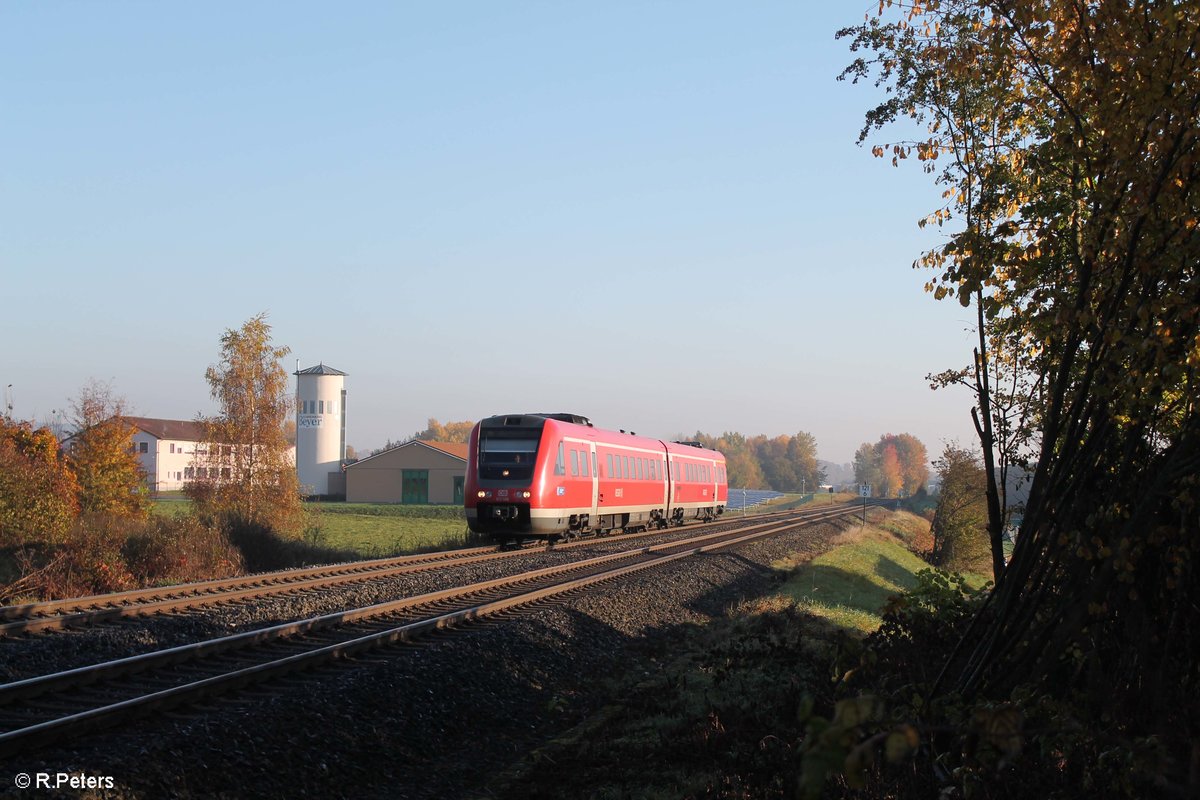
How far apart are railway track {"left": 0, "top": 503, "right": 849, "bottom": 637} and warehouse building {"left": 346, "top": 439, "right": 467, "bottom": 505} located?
5361cm

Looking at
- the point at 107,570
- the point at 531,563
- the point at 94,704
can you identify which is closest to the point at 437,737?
the point at 94,704

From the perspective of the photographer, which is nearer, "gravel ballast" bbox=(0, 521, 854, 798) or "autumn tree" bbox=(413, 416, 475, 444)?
"gravel ballast" bbox=(0, 521, 854, 798)

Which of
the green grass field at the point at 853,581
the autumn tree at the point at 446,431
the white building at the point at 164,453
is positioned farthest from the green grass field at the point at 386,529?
the autumn tree at the point at 446,431

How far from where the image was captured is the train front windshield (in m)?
24.1

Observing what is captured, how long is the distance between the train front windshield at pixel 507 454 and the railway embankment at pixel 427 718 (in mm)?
9835

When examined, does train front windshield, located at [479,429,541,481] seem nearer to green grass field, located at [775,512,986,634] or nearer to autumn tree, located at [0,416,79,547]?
green grass field, located at [775,512,986,634]

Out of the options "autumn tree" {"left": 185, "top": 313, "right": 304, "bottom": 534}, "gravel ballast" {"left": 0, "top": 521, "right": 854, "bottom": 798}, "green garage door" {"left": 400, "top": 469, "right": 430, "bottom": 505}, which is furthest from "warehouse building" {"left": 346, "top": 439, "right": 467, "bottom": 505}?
"gravel ballast" {"left": 0, "top": 521, "right": 854, "bottom": 798}

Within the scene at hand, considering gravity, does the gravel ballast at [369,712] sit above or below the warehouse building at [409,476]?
below

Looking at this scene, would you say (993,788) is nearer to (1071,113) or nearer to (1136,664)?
(1136,664)

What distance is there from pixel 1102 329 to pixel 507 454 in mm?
20372

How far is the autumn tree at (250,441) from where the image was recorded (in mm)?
33844

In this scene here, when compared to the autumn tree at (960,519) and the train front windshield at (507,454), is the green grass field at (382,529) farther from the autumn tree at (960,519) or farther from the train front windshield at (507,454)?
the autumn tree at (960,519)

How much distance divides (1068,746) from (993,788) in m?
0.58

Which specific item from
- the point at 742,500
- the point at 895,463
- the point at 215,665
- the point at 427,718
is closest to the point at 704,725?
the point at 427,718
